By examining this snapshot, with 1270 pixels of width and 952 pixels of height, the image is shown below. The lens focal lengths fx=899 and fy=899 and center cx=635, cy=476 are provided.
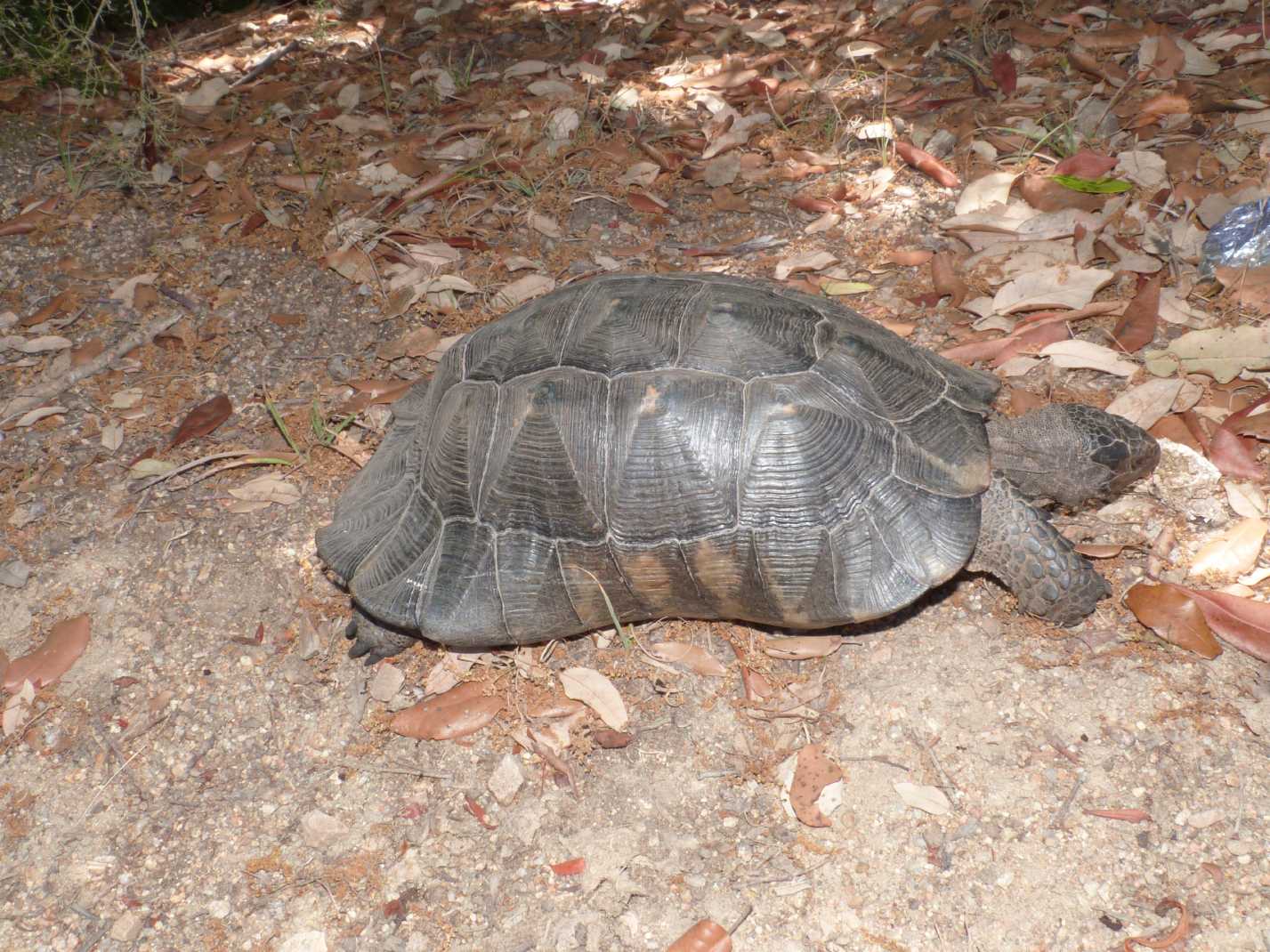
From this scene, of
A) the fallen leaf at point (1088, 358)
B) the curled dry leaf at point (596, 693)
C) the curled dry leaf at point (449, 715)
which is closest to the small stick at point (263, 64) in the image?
the curled dry leaf at point (449, 715)

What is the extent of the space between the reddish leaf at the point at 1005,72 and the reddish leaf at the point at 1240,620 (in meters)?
3.54

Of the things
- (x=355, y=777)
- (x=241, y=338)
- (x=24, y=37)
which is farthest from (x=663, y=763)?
(x=24, y=37)

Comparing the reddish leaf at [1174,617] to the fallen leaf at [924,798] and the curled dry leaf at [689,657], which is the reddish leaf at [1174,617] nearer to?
the fallen leaf at [924,798]

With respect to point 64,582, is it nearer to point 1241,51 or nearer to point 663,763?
point 663,763

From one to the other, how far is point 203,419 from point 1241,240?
Result: 16.2 feet

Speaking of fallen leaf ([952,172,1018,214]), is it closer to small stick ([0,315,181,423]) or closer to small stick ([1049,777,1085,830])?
small stick ([1049,777,1085,830])

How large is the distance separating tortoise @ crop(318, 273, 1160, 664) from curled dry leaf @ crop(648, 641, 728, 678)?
0.66ft

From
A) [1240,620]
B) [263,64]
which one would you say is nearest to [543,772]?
[1240,620]

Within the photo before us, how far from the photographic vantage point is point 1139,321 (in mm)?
4008

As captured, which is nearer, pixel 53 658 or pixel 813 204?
pixel 53 658

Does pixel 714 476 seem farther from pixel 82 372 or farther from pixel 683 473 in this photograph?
pixel 82 372

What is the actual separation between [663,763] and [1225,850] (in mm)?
1704

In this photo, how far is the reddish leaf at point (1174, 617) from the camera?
120 inches

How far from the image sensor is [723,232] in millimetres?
5062
